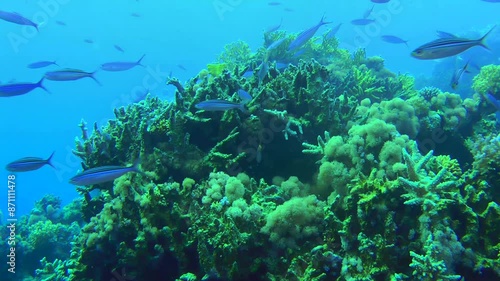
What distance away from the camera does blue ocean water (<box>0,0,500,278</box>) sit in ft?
290

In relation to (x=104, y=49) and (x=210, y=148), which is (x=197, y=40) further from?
(x=210, y=148)

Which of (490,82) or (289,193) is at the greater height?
(490,82)

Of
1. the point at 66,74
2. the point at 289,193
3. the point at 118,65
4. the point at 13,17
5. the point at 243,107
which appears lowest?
the point at 289,193

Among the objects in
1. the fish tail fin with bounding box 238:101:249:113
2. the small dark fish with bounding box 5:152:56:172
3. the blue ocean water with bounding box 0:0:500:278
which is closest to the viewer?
the fish tail fin with bounding box 238:101:249:113

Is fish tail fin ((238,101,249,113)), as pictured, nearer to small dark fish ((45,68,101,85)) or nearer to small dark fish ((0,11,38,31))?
small dark fish ((45,68,101,85))

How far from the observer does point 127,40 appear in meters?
123

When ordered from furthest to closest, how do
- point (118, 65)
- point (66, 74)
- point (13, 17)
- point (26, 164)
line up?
point (118, 65) → point (13, 17) → point (66, 74) → point (26, 164)

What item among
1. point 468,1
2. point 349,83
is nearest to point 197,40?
point 468,1

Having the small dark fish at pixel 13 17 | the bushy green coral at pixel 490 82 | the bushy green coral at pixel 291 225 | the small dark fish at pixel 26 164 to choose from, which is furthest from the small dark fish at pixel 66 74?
the bushy green coral at pixel 490 82

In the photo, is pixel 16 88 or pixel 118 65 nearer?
pixel 16 88

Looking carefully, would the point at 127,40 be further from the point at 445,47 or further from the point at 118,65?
the point at 445,47

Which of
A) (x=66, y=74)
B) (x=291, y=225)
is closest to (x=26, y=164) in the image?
(x=66, y=74)

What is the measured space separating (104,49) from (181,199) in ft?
444

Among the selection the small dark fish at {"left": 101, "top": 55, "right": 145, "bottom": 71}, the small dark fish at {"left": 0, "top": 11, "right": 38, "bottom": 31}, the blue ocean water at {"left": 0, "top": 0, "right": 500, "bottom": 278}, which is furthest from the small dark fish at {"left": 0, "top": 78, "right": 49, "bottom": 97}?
the blue ocean water at {"left": 0, "top": 0, "right": 500, "bottom": 278}
